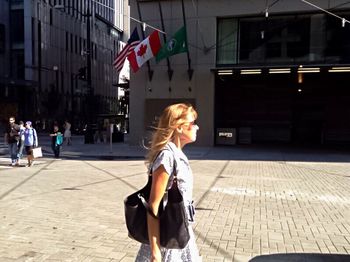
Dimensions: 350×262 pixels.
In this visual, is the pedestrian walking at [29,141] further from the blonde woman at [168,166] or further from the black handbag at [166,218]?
the black handbag at [166,218]

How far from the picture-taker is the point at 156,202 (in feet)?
8.50

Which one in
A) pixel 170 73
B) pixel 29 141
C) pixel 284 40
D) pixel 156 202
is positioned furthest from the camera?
pixel 170 73

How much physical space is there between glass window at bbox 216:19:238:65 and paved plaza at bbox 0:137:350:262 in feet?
38.4

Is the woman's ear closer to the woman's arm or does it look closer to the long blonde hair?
the long blonde hair

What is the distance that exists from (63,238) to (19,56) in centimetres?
4862

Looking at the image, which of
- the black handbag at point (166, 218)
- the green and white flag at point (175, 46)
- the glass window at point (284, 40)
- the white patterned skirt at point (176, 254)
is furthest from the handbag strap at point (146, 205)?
the glass window at point (284, 40)

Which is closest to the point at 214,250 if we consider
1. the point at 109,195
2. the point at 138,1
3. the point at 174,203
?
the point at 174,203

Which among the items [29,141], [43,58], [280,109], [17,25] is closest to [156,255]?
[29,141]

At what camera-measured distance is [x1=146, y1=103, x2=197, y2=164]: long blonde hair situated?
2746mm

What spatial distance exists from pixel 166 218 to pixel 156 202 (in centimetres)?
12

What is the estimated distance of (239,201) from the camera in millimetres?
8547

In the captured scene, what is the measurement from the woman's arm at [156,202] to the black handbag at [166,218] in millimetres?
32

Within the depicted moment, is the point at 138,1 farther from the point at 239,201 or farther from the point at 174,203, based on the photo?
the point at 174,203

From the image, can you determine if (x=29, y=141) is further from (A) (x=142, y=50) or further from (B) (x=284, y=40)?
(B) (x=284, y=40)
